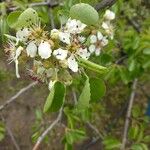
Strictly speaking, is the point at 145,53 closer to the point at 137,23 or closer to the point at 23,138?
the point at 137,23

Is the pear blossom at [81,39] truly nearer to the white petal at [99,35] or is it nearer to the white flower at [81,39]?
the white flower at [81,39]

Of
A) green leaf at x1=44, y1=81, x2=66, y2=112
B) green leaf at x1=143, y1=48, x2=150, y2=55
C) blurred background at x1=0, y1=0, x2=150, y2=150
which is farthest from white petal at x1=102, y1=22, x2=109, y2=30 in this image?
green leaf at x1=143, y1=48, x2=150, y2=55

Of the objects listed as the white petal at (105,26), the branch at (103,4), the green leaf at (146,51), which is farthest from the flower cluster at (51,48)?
the green leaf at (146,51)

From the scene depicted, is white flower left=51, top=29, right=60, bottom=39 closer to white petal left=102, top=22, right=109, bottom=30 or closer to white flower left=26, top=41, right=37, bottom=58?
white flower left=26, top=41, right=37, bottom=58

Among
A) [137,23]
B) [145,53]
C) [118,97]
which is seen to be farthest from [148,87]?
[145,53]

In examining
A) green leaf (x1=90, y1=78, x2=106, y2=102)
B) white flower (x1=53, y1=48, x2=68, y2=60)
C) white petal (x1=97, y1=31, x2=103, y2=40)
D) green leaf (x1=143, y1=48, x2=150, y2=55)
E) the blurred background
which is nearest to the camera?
white flower (x1=53, y1=48, x2=68, y2=60)

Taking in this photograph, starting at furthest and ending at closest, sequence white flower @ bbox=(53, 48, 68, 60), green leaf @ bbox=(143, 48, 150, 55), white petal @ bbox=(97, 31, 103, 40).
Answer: green leaf @ bbox=(143, 48, 150, 55) < white petal @ bbox=(97, 31, 103, 40) < white flower @ bbox=(53, 48, 68, 60)

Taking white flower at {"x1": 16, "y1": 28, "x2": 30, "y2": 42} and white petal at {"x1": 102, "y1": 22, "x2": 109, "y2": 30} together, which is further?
white petal at {"x1": 102, "y1": 22, "x2": 109, "y2": 30}
